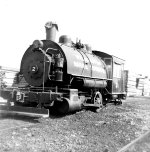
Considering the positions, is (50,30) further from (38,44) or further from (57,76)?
(57,76)

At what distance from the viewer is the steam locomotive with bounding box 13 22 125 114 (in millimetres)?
8266

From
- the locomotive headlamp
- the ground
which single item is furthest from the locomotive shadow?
the locomotive headlamp

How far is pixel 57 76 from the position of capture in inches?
336

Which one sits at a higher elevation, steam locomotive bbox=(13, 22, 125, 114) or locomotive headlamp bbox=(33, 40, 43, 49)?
locomotive headlamp bbox=(33, 40, 43, 49)

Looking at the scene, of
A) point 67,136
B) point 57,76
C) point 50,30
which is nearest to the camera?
point 67,136

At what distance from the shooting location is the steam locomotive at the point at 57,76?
27.1 ft

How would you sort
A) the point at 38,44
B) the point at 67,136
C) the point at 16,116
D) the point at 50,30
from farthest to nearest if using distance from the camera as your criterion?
the point at 50,30, the point at 38,44, the point at 16,116, the point at 67,136

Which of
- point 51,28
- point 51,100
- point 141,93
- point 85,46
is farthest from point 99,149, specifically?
point 141,93

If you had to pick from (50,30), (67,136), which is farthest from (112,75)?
(67,136)

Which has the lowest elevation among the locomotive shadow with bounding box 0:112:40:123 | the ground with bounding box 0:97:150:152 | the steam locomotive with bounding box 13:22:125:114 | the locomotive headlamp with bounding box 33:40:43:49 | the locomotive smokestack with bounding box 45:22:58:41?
the ground with bounding box 0:97:150:152

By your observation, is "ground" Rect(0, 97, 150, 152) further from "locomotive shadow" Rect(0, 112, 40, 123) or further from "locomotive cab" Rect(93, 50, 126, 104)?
"locomotive cab" Rect(93, 50, 126, 104)

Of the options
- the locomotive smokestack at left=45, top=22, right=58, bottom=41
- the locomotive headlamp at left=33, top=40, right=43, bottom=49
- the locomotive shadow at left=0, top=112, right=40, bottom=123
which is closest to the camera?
the locomotive shadow at left=0, top=112, right=40, bottom=123

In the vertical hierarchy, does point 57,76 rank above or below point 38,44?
below

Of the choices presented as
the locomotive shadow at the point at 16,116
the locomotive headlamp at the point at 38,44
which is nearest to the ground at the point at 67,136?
the locomotive shadow at the point at 16,116
